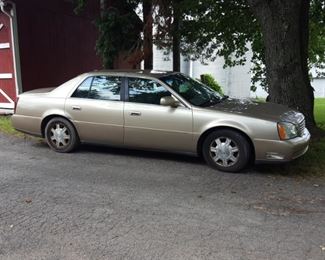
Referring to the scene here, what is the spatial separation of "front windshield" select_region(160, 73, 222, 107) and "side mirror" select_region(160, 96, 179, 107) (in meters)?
0.22

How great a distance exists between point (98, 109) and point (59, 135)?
36.2 inches

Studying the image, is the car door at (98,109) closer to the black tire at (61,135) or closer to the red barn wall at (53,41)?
the black tire at (61,135)

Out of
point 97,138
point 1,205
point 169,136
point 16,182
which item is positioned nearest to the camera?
point 1,205

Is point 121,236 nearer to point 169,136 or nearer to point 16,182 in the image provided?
point 16,182

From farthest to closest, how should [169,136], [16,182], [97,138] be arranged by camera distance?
[97,138] → [169,136] → [16,182]

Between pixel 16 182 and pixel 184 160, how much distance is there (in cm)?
261

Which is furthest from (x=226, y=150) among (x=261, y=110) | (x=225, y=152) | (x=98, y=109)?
(x=98, y=109)

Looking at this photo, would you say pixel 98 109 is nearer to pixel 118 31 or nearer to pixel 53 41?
pixel 118 31

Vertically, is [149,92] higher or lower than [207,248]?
higher

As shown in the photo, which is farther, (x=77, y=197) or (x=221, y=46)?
(x=221, y=46)

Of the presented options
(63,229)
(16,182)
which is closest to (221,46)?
(16,182)

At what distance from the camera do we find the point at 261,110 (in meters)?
6.89

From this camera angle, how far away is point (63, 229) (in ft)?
14.9

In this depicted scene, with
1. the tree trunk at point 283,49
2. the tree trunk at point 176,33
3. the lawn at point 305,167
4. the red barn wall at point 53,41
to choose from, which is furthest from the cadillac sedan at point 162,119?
the red barn wall at point 53,41
